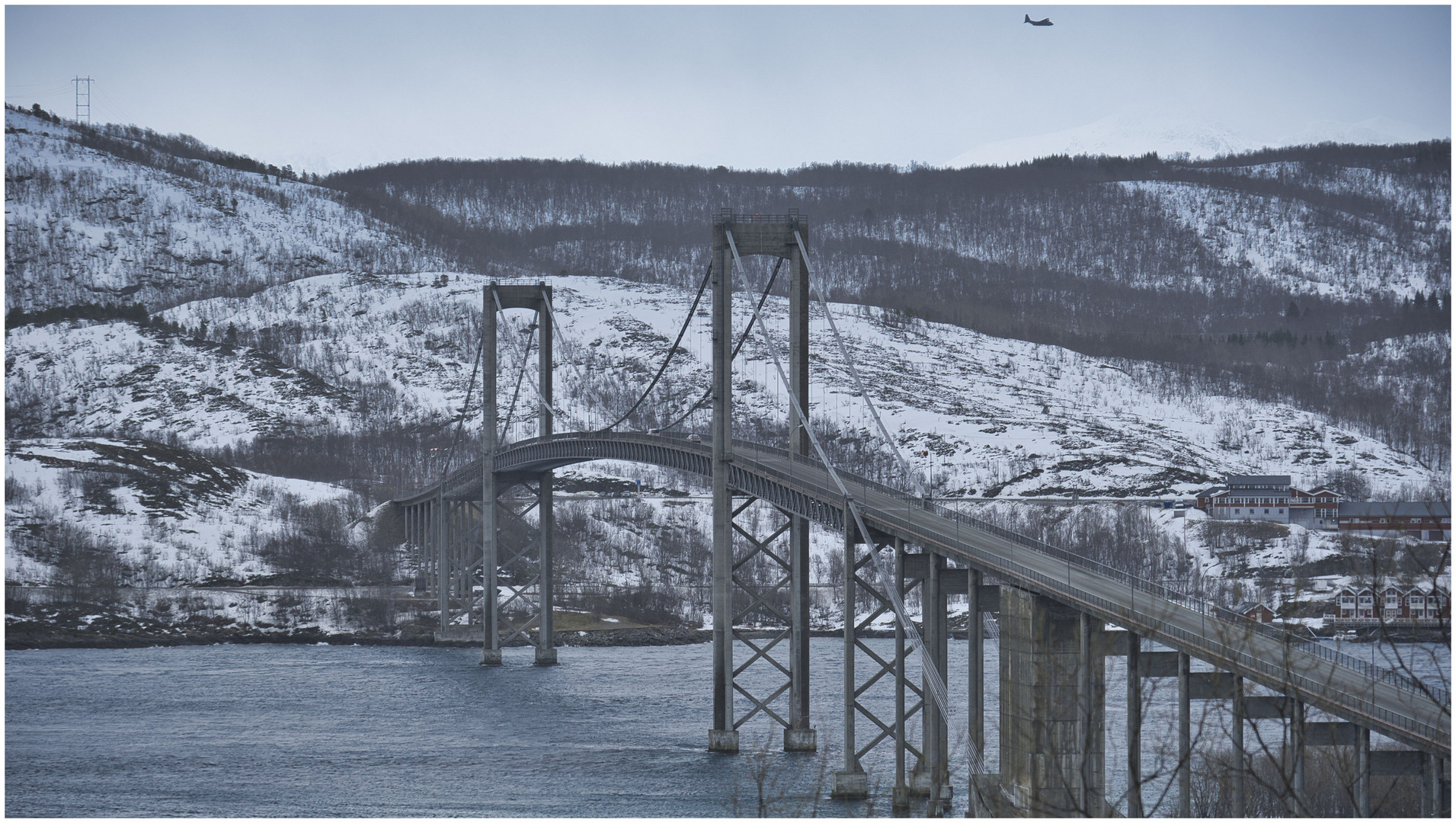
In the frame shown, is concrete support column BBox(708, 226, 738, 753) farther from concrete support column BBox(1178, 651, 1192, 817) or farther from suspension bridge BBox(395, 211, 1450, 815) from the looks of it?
concrete support column BBox(1178, 651, 1192, 817)

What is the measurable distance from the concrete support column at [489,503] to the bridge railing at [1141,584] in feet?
79.0

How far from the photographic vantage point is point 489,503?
3046 inches

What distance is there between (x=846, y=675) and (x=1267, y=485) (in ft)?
301

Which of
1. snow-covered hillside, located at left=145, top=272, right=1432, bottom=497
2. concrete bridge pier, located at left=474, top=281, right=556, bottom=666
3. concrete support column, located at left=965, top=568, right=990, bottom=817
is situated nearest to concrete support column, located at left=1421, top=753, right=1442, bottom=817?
concrete support column, located at left=965, top=568, right=990, bottom=817

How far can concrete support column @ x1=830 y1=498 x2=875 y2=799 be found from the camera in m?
37.2

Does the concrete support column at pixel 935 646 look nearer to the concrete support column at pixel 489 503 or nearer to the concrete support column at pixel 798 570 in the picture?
the concrete support column at pixel 798 570

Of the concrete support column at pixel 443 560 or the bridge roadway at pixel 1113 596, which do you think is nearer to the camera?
the bridge roadway at pixel 1113 596

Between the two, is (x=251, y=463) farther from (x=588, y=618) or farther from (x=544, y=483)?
(x=544, y=483)

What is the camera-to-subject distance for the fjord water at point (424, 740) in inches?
1521

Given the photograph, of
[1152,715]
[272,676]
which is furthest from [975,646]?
[272,676]

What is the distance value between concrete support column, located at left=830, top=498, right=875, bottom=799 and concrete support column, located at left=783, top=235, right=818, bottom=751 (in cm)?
404

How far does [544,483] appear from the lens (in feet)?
251

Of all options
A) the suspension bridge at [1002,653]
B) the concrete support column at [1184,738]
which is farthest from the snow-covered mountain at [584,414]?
the concrete support column at [1184,738]

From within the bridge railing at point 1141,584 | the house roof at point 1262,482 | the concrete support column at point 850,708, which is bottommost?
the house roof at point 1262,482
